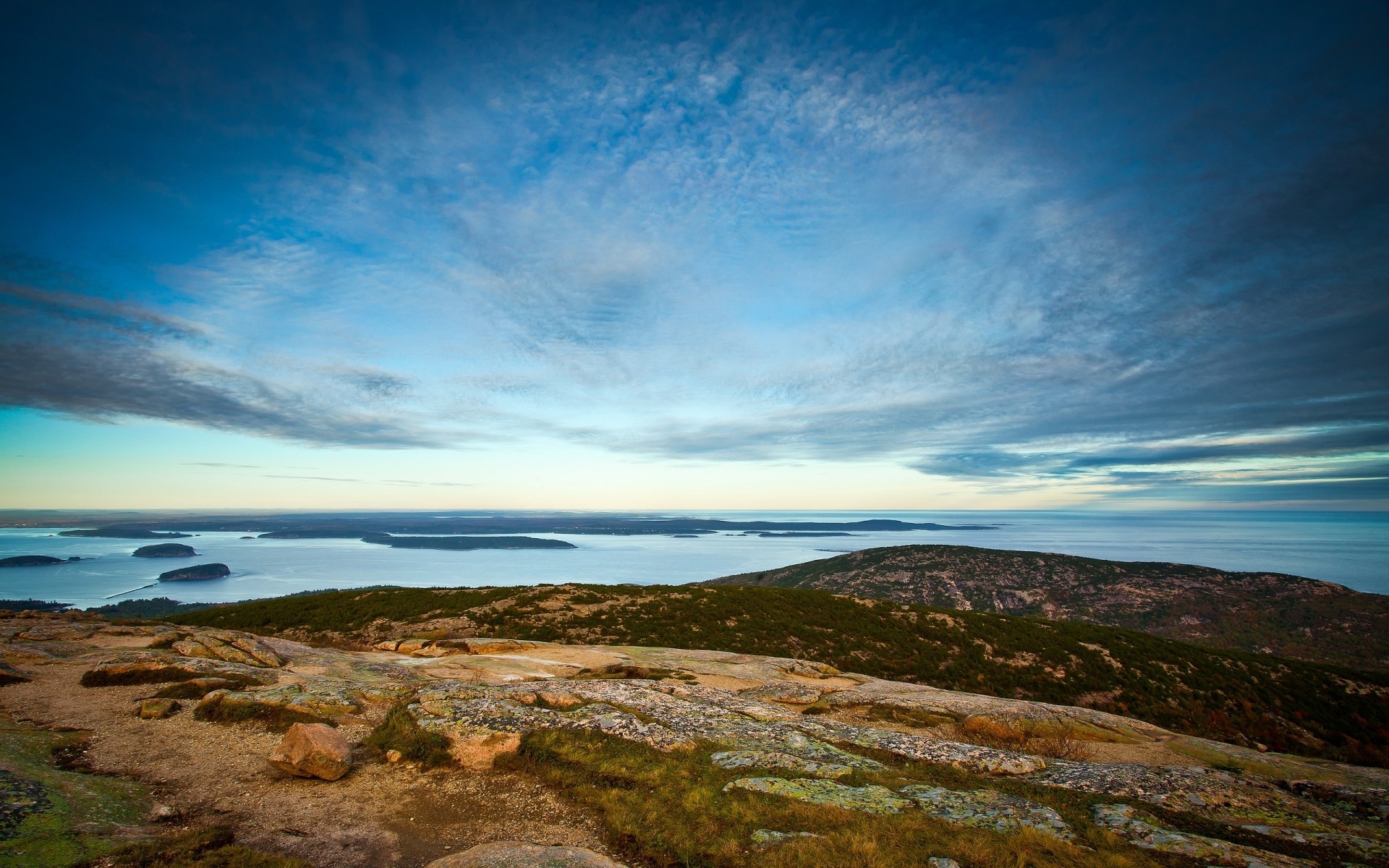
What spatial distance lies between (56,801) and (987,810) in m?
17.1

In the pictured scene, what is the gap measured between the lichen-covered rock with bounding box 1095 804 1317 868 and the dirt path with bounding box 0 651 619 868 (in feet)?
32.6

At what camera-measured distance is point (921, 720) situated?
1817 cm

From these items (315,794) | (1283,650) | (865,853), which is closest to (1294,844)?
(865,853)

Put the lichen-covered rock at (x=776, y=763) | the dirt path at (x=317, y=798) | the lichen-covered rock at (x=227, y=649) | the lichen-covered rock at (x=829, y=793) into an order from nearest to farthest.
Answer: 1. the dirt path at (x=317, y=798)
2. the lichen-covered rock at (x=829, y=793)
3. the lichen-covered rock at (x=776, y=763)
4. the lichen-covered rock at (x=227, y=649)

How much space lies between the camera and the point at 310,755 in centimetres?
1131

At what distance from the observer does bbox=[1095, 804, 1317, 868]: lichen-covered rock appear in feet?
27.8

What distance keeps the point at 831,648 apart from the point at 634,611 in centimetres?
1497

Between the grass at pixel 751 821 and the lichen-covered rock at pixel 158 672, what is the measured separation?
11.4 metres

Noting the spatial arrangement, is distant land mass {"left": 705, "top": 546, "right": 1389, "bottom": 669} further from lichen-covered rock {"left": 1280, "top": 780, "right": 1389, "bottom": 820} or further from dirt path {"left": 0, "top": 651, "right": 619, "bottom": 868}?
dirt path {"left": 0, "top": 651, "right": 619, "bottom": 868}

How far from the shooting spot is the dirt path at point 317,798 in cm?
933

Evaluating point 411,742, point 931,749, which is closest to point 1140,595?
point 931,749

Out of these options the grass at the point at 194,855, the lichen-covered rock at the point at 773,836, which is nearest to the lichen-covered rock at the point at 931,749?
the lichen-covered rock at the point at 773,836

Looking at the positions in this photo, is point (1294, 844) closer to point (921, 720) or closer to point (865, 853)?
point (865, 853)

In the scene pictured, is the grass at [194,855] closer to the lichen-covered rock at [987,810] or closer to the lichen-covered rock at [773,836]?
the lichen-covered rock at [773,836]
